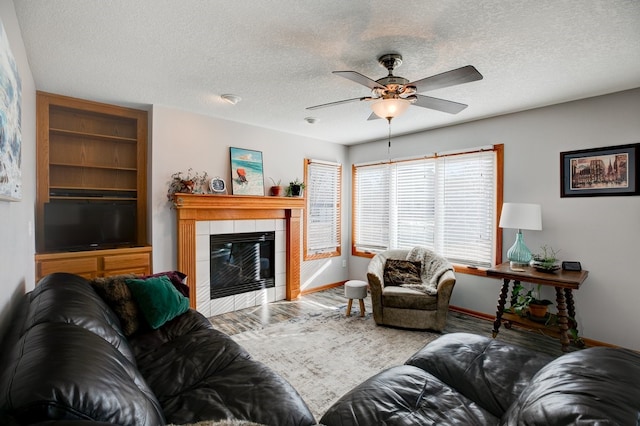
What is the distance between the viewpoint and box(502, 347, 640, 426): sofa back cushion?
3.08ft

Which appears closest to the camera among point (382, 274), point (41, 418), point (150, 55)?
point (41, 418)

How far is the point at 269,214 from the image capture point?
4676 mm

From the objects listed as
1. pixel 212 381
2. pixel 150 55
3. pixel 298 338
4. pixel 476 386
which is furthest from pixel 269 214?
pixel 476 386

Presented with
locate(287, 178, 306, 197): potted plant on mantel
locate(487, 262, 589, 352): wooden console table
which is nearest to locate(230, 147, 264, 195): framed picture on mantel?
locate(287, 178, 306, 197): potted plant on mantel

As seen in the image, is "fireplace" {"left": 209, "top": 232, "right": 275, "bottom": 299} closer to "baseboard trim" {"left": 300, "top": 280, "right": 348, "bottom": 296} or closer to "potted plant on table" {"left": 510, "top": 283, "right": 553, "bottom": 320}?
"baseboard trim" {"left": 300, "top": 280, "right": 348, "bottom": 296}

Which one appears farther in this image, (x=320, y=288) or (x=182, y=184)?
(x=320, y=288)

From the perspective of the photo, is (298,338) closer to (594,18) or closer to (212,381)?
(212,381)

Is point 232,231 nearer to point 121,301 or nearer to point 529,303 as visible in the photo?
point 121,301

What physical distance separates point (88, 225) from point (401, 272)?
3747 millimetres

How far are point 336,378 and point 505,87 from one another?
10.1ft

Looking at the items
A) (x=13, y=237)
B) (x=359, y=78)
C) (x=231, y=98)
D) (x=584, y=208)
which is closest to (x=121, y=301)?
(x=13, y=237)

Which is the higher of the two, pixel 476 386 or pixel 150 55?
pixel 150 55

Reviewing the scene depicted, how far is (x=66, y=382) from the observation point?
863mm

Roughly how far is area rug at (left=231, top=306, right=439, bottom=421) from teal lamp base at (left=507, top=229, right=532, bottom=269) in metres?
1.22
